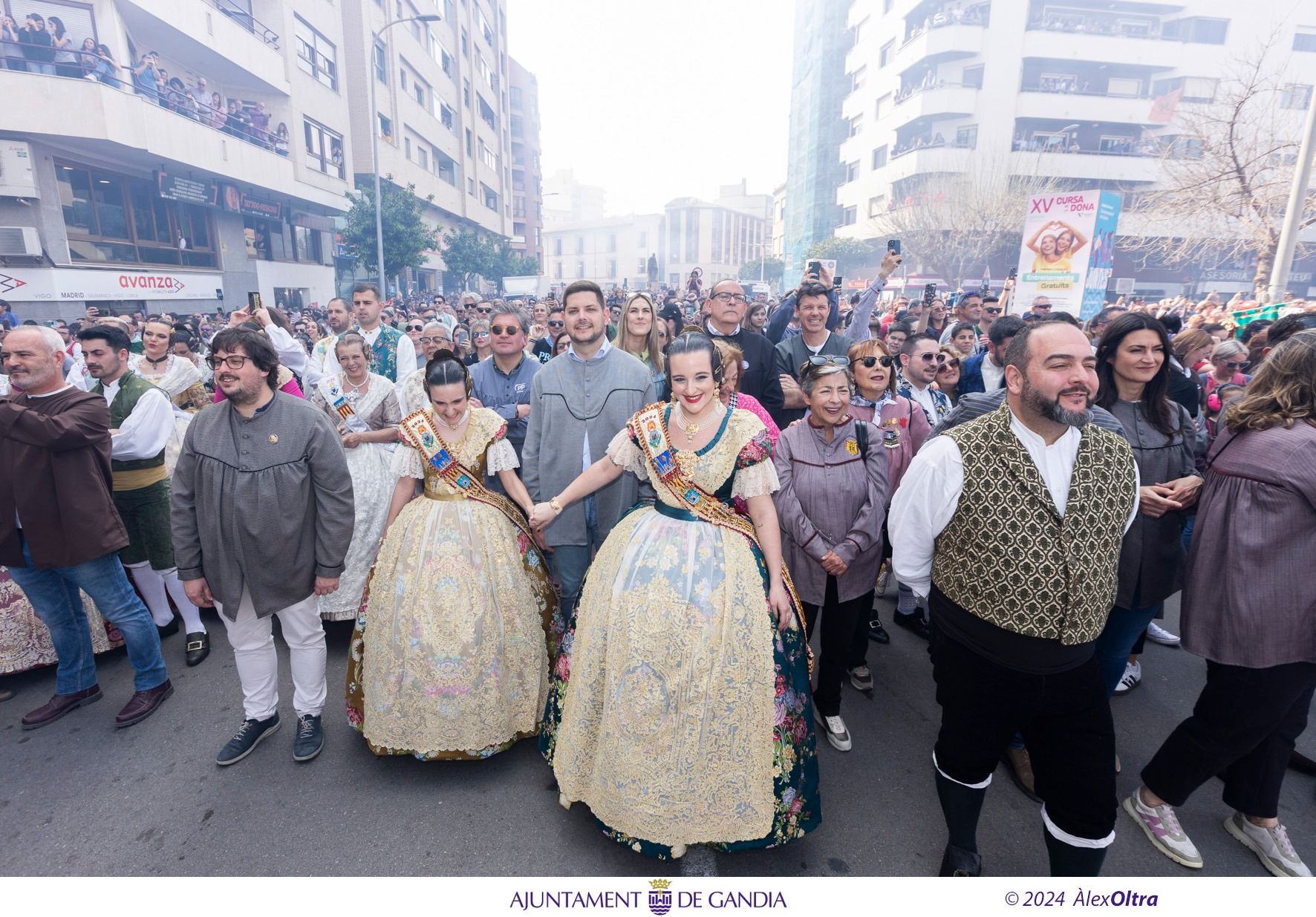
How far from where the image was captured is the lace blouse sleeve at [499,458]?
12.6 ft

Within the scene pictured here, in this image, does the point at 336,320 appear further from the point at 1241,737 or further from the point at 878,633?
the point at 1241,737

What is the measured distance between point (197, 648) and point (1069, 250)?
1310 cm

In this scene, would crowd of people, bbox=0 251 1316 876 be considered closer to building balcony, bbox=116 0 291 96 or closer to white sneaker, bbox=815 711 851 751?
white sneaker, bbox=815 711 851 751

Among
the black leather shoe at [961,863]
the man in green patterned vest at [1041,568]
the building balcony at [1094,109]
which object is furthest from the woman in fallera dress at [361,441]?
the building balcony at [1094,109]

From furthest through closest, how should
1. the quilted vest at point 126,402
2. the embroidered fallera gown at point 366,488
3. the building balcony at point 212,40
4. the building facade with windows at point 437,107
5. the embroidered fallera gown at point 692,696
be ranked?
the building facade with windows at point 437,107 → the building balcony at point 212,40 → the embroidered fallera gown at point 366,488 → the quilted vest at point 126,402 → the embroidered fallera gown at point 692,696

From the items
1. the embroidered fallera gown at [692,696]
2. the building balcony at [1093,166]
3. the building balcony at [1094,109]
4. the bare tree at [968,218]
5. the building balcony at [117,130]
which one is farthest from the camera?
the building balcony at [1094,109]

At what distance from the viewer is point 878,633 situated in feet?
17.0

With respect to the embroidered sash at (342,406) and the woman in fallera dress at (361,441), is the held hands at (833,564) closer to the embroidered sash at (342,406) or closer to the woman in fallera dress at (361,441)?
the woman in fallera dress at (361,441)

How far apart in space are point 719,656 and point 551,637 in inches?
55.8

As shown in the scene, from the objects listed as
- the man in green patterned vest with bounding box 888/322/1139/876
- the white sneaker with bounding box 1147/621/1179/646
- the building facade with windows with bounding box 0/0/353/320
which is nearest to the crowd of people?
the man in green patterned vest with bounding box 888/322/1139/876

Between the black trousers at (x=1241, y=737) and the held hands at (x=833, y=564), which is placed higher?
the held hands at (x=833, y=564)

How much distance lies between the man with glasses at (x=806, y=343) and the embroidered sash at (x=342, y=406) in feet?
10.8

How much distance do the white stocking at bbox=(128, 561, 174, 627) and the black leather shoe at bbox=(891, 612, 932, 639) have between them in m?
5.67

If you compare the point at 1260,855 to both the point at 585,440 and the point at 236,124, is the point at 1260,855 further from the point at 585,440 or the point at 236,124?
the point at 236,124
